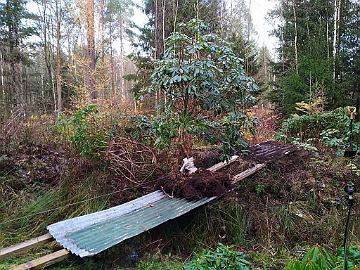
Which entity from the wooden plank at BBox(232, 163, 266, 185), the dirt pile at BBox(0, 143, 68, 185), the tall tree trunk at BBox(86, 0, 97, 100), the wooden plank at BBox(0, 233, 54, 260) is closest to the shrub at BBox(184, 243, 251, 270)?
the wooden plank at BBox(0, 233, 54, 260)

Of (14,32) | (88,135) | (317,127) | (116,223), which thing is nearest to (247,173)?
(116,223)

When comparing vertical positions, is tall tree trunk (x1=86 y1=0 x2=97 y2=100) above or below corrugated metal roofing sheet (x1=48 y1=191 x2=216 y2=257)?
above

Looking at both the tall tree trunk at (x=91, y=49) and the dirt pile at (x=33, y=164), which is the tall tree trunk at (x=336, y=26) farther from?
the dirt pile at (x=33, y=164)

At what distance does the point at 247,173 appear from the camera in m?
4.28

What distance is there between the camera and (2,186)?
4141mm

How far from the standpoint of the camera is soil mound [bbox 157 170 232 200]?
3.56 m

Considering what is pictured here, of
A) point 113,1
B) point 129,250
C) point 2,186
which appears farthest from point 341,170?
point 113,1

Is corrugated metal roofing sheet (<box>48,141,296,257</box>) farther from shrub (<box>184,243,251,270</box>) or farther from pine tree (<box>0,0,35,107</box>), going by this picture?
pine tree (<box>0,0,35,107</box>)

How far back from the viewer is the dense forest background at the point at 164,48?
392 inches

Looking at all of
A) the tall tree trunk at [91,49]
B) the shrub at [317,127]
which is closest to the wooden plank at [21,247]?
the shrub at [317,127]

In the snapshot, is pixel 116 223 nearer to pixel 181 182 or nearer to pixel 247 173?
pixel 181 182

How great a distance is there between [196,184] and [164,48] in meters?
8.68

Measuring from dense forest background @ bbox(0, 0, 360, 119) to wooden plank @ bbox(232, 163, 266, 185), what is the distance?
419 centimetres

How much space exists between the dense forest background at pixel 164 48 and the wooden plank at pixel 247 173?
13.7 feet
